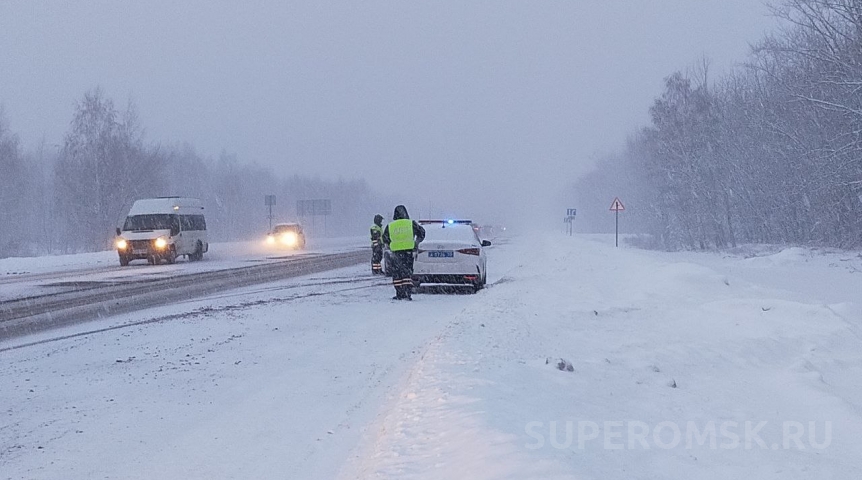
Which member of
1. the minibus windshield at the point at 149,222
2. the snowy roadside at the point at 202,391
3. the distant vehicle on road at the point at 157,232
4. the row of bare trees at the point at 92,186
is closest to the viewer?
the snowy roadside at the point at 202,391

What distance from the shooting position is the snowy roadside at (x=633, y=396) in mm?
4133

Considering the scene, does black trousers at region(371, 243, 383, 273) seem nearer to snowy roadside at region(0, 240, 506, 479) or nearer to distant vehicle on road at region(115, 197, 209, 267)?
snowy roadside at region(0, 240, 506, 479)

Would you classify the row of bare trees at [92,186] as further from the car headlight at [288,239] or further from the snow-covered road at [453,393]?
the snow-covered road at [453,393]

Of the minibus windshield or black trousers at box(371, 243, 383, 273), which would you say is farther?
the minibus windshield

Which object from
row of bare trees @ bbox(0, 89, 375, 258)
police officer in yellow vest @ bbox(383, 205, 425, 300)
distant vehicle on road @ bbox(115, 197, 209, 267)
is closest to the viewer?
police officer in yellow vest @ bbox(383, 205, 425, 300)

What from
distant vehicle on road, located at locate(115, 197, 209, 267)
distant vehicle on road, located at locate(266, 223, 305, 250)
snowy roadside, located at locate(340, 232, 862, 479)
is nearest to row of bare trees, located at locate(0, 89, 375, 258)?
distant vehicle on road, located at locate(266, 223, 305, 250)

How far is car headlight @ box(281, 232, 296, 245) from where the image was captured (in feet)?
158

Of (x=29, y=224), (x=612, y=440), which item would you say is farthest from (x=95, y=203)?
(x=612, y=440)

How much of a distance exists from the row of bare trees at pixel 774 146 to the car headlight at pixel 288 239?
27.2m

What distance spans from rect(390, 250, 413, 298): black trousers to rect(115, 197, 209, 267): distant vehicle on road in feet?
57.2

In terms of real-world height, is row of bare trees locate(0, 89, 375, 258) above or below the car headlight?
above

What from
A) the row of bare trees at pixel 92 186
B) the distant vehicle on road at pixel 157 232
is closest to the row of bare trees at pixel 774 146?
the distant vehicle on road at pixel 157 232

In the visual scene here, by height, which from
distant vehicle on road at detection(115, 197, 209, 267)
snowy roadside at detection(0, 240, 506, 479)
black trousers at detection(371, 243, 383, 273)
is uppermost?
distant vehicle on road at detection(115, 197, 209, 267)

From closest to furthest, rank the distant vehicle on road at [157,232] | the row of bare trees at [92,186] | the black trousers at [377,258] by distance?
the black trousers at [377,258], the distant vehicle on road at [157,232], the row of bare trees at [92,186]
